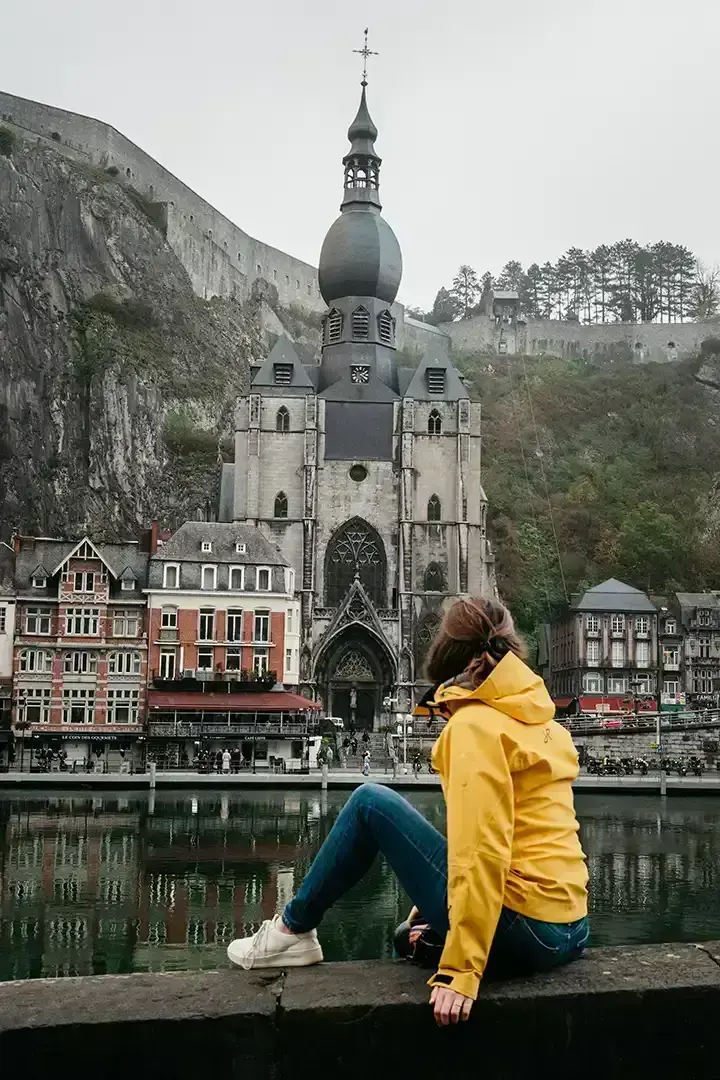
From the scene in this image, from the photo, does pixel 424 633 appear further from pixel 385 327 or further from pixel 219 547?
pixel 385 327

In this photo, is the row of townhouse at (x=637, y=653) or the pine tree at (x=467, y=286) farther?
the pine tree at (x=467, y=286)

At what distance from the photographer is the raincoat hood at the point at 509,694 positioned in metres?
3.92

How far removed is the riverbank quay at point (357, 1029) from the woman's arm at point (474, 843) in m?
0.22

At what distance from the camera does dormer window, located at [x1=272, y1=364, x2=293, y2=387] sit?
57.3 m

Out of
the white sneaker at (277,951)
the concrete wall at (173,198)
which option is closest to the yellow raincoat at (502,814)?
the white sneaker at (277,951)

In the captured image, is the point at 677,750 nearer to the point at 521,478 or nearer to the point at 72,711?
the point at 72,711

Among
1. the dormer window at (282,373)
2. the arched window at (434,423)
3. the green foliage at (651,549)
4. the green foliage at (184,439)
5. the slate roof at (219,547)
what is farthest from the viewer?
the green foliage at (651,549)

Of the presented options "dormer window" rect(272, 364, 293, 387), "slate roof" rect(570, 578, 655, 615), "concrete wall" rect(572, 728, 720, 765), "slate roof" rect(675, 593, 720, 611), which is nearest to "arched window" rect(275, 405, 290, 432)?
"dormer window" rect(272, 364, 293, 387)

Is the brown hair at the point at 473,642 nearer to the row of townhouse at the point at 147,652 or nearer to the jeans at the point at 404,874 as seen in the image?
the jeans at the point at 404,874

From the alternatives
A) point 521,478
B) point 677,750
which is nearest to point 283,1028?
point 677,750

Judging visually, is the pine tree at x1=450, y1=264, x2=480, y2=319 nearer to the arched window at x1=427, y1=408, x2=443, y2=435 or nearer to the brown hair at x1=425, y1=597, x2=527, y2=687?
the arched window at x1=427, y1=408, x2=443, y2=435

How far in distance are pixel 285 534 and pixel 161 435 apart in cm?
1988

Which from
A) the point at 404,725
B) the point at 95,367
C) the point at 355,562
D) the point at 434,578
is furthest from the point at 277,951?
the point at 95,367

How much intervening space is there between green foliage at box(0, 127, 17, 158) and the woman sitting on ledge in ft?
259
